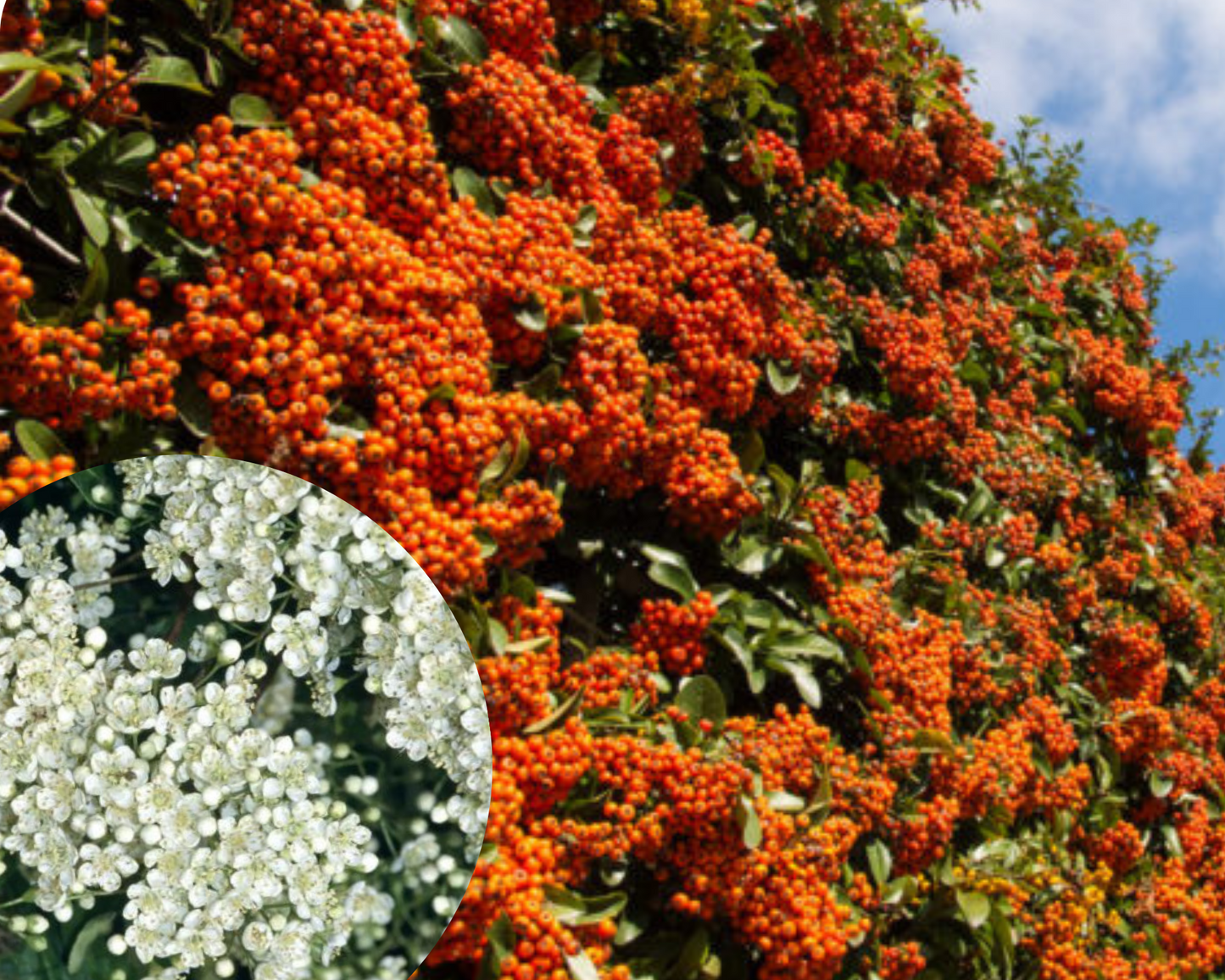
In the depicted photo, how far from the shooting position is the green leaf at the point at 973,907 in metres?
3.88

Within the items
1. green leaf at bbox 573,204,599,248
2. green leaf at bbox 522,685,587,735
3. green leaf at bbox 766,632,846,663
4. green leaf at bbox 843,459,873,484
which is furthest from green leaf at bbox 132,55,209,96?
green leaf at bbox 843,459,873,484

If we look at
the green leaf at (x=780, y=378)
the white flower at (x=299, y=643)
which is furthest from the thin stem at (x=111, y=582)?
the green leaf at (x=780, y=378)

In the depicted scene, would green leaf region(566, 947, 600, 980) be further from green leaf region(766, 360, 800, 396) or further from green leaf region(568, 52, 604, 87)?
green leaf region(568, 52, 604, 87)

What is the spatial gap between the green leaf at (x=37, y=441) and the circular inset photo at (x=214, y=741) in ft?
0.94

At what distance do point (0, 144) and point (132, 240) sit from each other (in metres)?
0.28

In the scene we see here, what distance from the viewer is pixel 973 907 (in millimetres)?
3904

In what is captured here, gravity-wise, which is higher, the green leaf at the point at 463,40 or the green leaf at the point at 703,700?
the green leaf at the point at 463,40

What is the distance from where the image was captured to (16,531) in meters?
1.73

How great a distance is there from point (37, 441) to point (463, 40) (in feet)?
5.16

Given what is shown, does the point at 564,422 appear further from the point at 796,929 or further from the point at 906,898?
the point at 906,898

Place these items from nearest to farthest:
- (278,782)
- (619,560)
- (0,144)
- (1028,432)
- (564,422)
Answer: (278,782), (0,144), (564,422), (619,560), (1028,432)

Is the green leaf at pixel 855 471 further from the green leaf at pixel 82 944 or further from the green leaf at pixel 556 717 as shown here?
the green leaf at pixel 82 944

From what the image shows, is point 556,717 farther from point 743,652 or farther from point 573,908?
point 743,652

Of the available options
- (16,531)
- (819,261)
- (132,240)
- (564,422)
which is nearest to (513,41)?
(564,422)
